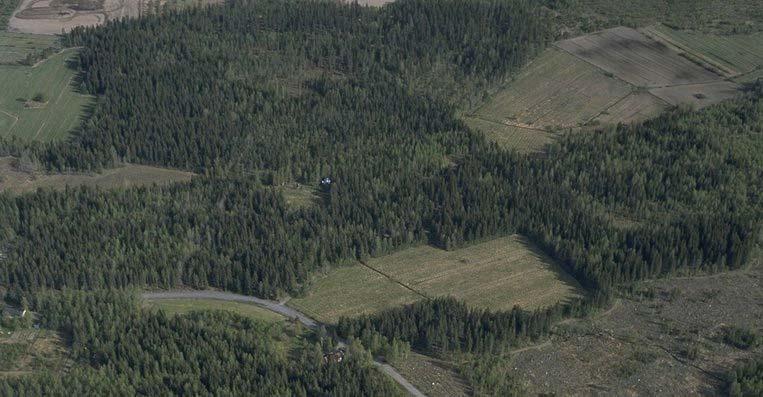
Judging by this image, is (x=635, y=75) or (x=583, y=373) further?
(x=635, y=75)

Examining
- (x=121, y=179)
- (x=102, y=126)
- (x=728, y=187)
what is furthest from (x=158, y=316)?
(x=728, y=187)

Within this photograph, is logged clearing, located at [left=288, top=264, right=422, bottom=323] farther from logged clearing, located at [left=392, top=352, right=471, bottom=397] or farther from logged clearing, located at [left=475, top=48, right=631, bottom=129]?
logged clearing, located at [left=475, top=48, right=631, bottom=129]

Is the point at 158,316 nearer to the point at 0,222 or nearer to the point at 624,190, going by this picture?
the point at 0,222

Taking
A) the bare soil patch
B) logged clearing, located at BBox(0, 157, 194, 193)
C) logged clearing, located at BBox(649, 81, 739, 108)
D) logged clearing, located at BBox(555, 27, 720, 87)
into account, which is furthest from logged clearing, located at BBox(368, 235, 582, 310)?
logged clearing, located at BBox(555, 27, 720, 87)

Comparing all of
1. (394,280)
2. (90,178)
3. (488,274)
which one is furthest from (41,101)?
(488,274)

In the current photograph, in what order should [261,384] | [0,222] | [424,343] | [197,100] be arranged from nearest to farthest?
1. [261,384]
2. [424,343]
3. [0,222]
4. [197,100]

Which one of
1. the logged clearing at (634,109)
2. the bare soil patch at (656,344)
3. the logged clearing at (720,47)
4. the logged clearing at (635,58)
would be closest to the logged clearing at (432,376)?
the bare soil patch at (656,344)
